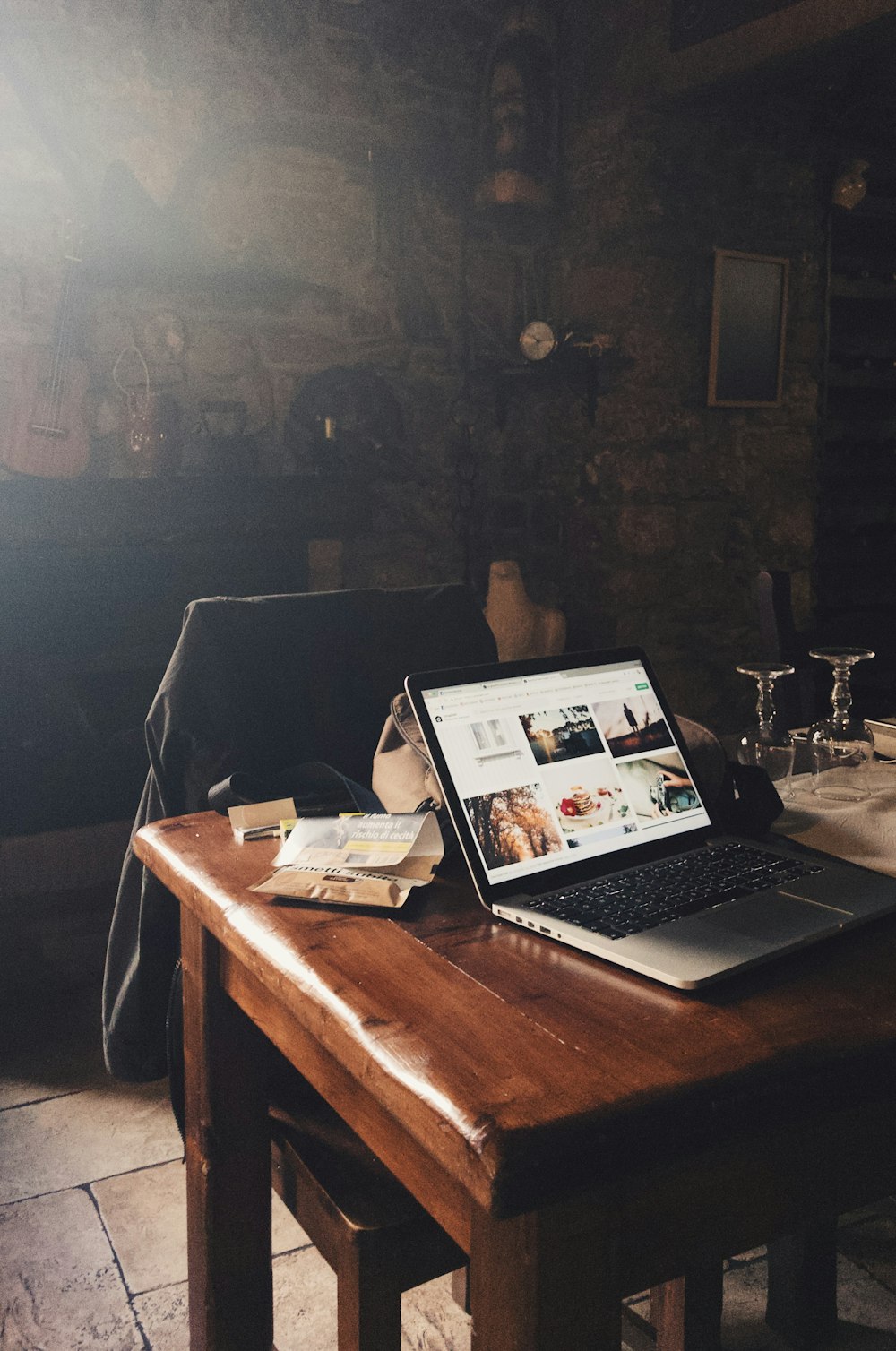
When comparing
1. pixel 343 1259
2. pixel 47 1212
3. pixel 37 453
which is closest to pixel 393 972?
pixel 343 1259

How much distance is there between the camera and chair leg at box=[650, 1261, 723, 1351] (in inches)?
56.8

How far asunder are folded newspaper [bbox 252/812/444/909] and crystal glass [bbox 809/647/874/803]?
1.99 feet

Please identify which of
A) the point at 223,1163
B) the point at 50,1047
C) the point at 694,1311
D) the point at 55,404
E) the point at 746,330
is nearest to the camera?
the point at 223,1163

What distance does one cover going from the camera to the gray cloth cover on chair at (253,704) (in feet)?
5.34

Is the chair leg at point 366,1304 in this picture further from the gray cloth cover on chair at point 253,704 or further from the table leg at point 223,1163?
the gray cloth cover on chair at point 253,704

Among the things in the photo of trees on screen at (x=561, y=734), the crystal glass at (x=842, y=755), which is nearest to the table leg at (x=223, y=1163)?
the photo of trees on screen at (x=561, y=734)

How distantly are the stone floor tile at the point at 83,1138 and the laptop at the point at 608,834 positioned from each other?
4.48 ft

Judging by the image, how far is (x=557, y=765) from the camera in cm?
116

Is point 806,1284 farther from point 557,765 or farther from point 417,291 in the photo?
point 417,291

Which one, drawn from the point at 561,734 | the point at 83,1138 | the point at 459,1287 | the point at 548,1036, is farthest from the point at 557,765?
the point at 83,1138

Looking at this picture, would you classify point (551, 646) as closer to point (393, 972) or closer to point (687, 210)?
point (687, 210)

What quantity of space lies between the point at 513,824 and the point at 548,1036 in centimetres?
32

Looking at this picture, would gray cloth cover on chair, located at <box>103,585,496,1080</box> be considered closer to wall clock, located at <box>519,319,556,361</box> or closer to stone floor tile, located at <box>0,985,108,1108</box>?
stone floor tile, located at <box>0,985,108,1108</box>

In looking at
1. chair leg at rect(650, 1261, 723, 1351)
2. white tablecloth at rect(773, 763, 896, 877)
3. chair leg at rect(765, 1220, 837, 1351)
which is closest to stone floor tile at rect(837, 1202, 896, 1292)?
chair leg at rect(765, 1220, 837, 1351)
